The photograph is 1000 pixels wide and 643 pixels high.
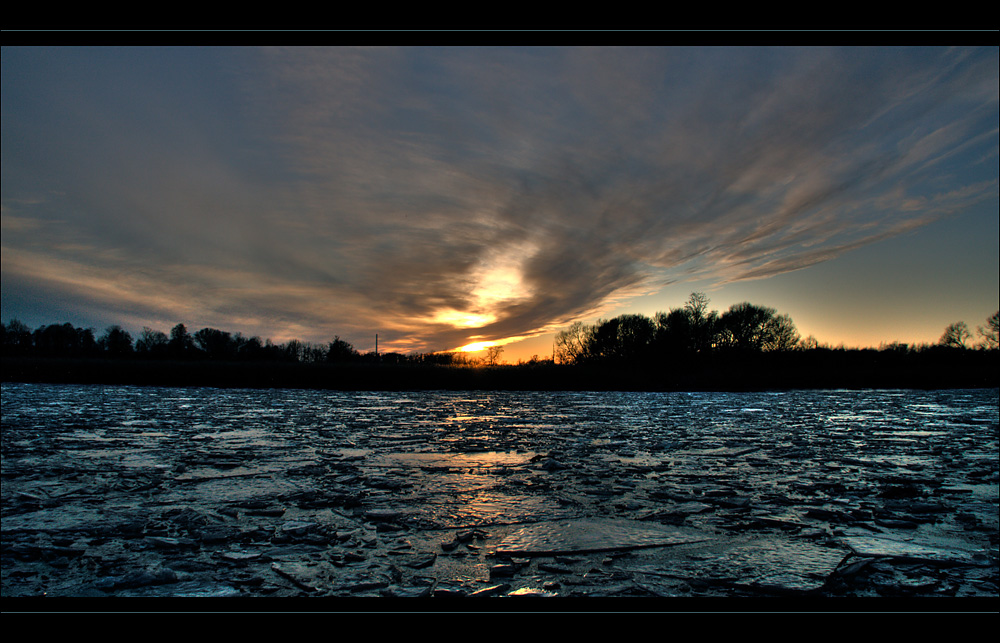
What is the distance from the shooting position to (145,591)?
83.8 inches

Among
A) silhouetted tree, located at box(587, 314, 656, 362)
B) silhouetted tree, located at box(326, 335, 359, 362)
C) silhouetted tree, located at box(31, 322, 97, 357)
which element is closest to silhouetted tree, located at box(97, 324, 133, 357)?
silhouetted tree, located at box(31, 322, 97, 357)

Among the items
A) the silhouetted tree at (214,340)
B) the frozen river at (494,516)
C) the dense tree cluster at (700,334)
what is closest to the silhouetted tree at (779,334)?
the dense tree cluster at (700,334)

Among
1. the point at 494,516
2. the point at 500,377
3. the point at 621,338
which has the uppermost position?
the point at 621,338

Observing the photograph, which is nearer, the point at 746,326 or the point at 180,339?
the point at 746,326

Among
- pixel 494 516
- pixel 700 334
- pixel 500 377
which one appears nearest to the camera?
pixel 494 516

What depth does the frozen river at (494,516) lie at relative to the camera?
224cm

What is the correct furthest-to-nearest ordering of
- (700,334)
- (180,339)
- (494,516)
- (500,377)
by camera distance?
(180,339) < (700,334) < (500,377) < (494,516)

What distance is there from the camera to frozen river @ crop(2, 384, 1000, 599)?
2.24m

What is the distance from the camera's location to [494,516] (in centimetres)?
315

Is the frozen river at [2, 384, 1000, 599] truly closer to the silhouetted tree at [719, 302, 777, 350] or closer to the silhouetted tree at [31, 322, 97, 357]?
the silhouetted tree at [719, 302, 777, 350]

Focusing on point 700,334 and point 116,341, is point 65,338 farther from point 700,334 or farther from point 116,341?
point 700,334

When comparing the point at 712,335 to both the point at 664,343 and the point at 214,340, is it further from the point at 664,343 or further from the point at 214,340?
the point at 214,340

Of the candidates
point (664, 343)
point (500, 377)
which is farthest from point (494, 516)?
point (664, 343)

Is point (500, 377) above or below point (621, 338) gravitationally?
below
